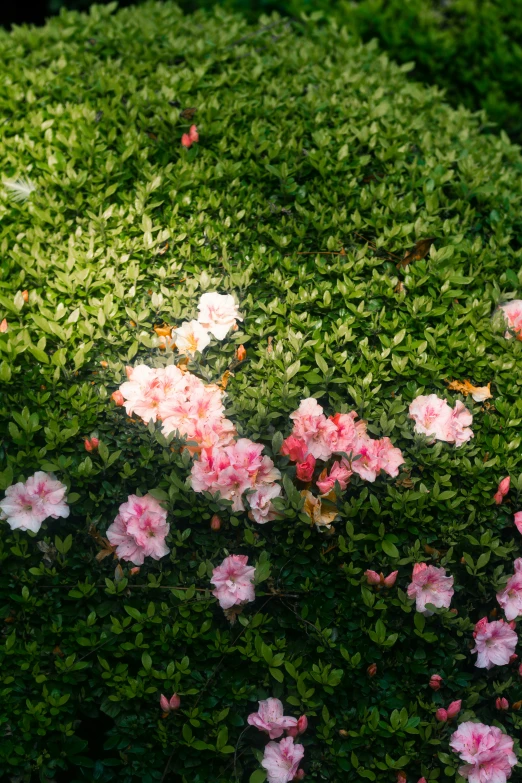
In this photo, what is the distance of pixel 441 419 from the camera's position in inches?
94.9

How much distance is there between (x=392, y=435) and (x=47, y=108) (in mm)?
1922

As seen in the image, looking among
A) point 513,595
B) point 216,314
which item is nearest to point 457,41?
point 216,314

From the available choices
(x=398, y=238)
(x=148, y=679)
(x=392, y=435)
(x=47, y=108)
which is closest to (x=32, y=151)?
(x=47, y=108)

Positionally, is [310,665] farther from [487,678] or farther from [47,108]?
[47,108]

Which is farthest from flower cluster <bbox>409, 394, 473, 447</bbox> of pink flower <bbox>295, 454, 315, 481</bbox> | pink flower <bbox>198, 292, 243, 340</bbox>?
pink flower <bbox>198, 292, 243, 340</bbox>

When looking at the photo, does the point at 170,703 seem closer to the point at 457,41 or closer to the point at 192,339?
the point at 192,339

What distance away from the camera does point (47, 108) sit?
3.27 meters

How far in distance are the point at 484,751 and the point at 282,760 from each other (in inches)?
21.0

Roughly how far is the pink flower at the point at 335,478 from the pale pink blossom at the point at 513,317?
29.0 inches

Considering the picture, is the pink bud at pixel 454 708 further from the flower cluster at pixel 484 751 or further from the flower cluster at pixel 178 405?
the flower cluster at pixel 178 405

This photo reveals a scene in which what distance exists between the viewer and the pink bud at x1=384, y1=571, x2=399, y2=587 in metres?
2.29

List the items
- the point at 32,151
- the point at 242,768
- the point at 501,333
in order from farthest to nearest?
the point at 32,151
the point at 501,333
the point at 242,768

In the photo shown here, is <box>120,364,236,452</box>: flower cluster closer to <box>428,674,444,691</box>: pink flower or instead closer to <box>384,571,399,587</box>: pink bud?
<box>384,571,399,587</box>: pink bud

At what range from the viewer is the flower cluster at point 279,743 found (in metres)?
2.21
